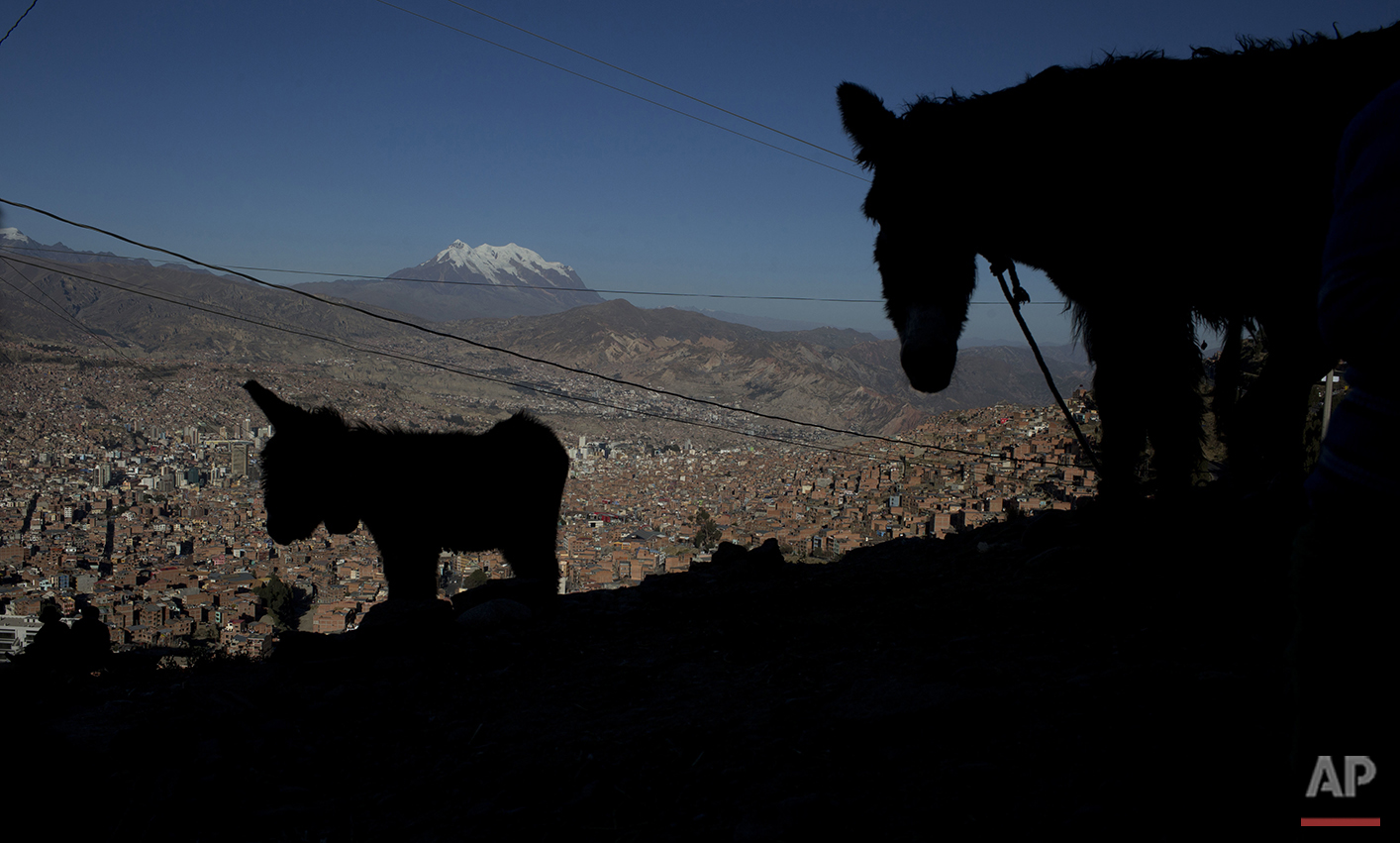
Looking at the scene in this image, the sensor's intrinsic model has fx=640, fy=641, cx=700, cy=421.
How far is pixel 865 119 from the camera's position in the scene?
2674mm

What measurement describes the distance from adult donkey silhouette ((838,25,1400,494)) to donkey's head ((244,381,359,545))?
5.61m

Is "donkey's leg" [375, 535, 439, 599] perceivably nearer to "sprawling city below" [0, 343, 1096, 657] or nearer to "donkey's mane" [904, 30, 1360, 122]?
"sprawling city below" [0, 343, 1096, 657]

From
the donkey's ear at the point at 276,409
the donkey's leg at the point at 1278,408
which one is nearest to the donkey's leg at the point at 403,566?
the donkey's ear at the point at 276,409

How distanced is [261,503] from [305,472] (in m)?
19.4

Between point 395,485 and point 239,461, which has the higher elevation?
point 395,485

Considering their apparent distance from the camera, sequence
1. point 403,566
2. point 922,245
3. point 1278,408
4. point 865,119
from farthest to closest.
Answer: point 403,566
point 1278,408
point 865,119
point 922,245

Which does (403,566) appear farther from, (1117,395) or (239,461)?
(239,461)

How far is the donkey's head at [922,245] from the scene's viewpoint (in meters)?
2.50

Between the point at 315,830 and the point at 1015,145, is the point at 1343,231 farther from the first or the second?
the point at 315,830

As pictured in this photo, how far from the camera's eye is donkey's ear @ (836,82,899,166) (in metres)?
2.63

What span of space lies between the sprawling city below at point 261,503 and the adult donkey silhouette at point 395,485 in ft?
1.03

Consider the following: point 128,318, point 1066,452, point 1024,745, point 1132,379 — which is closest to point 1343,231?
point 1024,745

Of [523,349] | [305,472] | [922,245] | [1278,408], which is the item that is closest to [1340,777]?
[922,245]

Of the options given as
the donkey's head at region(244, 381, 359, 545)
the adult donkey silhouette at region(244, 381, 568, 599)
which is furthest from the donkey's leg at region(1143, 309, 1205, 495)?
the donkey's head at region(244, 381, 359, 545)
